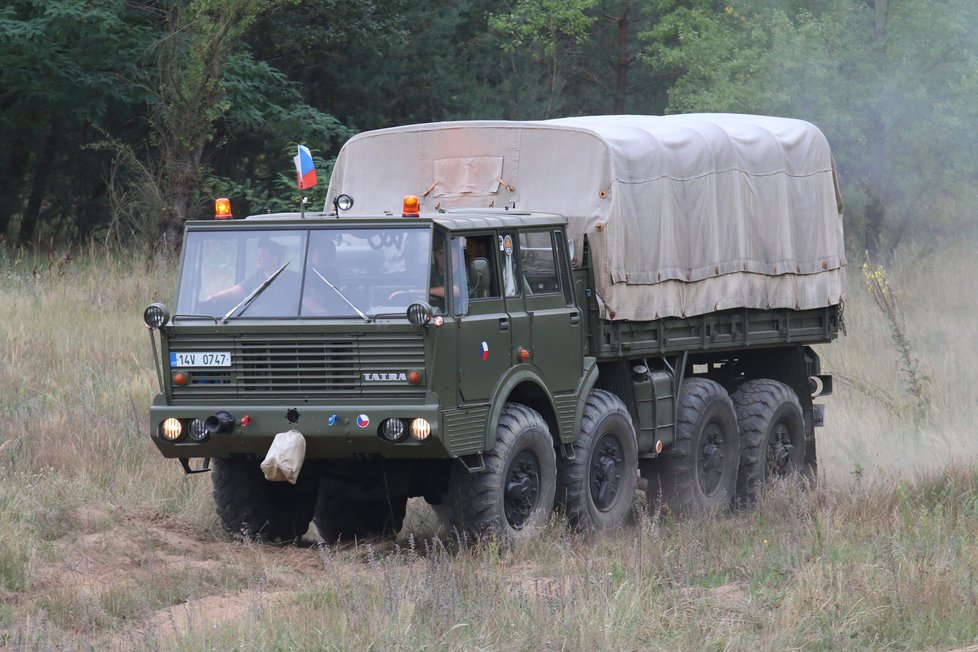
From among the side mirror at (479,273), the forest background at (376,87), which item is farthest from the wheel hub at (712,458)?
the forest background at (376,87)

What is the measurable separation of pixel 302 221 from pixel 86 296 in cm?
1048

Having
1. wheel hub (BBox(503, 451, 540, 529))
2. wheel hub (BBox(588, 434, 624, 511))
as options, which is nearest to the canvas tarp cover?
wheel hub (BBox(588, 434, 624, 511))

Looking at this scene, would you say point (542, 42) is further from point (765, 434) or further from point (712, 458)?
point (712, 458)

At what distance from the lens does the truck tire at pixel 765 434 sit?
518 inches

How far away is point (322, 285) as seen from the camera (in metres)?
9.51

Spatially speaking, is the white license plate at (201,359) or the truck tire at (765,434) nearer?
the white license plate at (201,359)

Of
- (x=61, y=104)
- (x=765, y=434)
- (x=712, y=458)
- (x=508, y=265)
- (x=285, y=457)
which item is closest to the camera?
(x=285, y=457)

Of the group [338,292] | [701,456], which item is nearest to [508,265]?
[338,292]

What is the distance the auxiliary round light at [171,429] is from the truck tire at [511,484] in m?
1.72

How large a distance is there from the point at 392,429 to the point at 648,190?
3.39 meters

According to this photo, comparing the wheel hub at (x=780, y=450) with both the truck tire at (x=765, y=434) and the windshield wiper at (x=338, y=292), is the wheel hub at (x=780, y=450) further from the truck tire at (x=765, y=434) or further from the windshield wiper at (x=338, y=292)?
the windshield wiper at (x=338, y=292)

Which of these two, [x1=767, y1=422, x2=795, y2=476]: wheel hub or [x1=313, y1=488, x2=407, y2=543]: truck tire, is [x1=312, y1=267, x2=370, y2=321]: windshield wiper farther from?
[x1=767, y1=422, x2=795, y2=476]: wheel hub

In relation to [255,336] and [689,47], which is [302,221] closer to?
[255,336]

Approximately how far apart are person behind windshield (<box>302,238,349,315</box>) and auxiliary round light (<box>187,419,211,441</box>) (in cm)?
95
